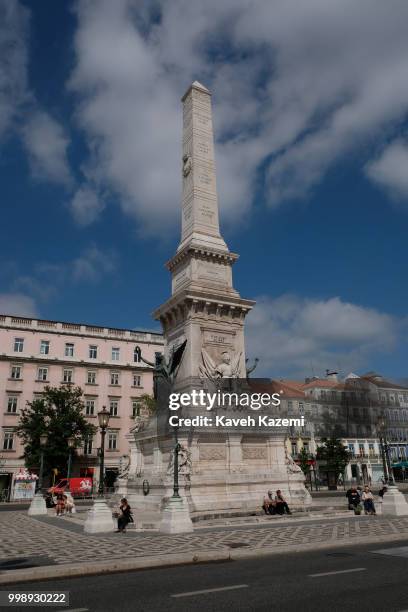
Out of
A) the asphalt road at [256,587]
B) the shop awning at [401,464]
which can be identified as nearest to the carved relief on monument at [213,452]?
the asphalt road at [256,587]

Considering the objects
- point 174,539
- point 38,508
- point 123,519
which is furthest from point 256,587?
point 38,508

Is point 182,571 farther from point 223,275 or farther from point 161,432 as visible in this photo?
point 223,275

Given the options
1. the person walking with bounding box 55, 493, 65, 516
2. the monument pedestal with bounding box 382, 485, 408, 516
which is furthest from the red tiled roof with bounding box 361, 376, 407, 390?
the person walking with bounding box 55, 493, 65, 516

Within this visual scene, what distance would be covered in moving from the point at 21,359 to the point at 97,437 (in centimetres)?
1181

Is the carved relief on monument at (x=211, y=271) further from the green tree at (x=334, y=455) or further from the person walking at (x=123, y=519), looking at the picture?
the green tree at (x=334, y=455)

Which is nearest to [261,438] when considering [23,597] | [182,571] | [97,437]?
[182,571]

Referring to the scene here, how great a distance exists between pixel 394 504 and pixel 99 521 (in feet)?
39.2

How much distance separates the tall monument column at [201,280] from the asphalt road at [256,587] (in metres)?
13.5

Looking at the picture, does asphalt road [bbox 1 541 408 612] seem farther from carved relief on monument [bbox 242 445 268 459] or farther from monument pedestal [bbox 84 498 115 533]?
carved relief on monument [bbox 242 445 268 459]

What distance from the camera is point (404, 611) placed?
652cm

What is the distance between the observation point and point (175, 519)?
1567 cm

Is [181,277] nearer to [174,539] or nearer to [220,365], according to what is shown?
[220,365]

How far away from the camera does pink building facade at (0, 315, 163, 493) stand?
5106cm

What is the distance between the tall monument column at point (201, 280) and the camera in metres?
24.4
